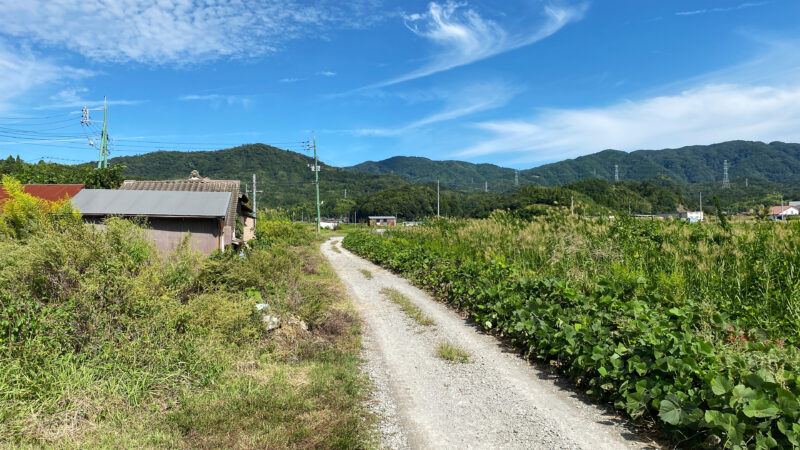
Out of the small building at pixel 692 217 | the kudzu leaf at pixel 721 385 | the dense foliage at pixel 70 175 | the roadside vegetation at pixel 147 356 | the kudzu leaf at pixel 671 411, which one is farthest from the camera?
the dense foliage at pixel 70 175

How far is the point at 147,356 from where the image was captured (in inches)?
172

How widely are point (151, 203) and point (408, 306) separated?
8.88 meters

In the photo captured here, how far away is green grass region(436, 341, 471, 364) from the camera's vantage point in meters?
5.90

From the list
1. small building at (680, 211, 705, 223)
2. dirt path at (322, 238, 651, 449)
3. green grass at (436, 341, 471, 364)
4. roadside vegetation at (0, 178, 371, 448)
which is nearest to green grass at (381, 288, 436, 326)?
dirt path at (322, 238, 651, 449)

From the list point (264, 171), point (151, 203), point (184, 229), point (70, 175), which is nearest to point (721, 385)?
point (184, 229)

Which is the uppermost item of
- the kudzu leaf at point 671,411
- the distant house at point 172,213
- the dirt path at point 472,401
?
the distant house at point 172,213

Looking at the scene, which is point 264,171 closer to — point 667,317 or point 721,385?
point 667,317

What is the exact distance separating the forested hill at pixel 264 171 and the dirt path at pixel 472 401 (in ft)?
294

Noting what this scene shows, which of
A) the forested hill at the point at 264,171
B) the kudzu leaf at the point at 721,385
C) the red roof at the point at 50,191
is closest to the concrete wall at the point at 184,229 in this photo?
the red roof at the point at 50,191

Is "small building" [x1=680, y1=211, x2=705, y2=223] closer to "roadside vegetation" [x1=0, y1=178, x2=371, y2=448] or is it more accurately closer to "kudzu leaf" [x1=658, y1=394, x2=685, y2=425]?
"kudzu leaf" [x1=658, y1=394, x2=685, y2=425]

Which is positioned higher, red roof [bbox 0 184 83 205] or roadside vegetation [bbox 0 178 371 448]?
red roof [bbox 0 184 83 205]

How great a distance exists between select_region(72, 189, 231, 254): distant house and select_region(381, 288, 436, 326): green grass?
549 cm

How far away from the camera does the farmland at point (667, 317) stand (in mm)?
3150

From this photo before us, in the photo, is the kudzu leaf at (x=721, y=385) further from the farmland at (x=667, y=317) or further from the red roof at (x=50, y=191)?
the red roof at (x=50, y=191)
